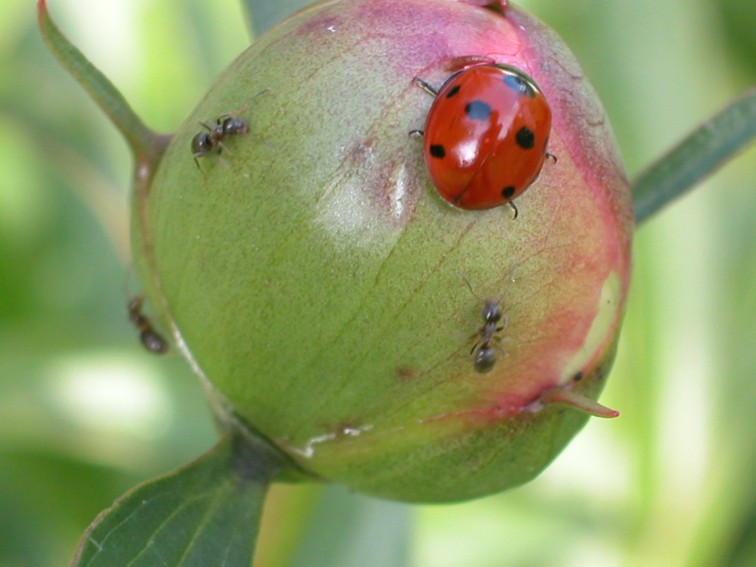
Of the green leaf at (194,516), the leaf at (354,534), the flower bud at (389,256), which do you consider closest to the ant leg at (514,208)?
the flower bud at (389,256)

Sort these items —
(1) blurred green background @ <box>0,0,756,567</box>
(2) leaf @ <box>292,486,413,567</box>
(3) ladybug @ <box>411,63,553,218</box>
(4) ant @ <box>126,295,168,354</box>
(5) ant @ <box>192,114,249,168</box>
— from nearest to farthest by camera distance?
(3) ladybug @ <box>411,63,553,218</box> < (5) ant @ <box>192,114,249,168</box> < (4) ant @ <box>126,295,168,354</box> < (2) leaf @ <box>292,486,413,567</box> < (1) blurred green background @ <box>0,0,756,567</box>

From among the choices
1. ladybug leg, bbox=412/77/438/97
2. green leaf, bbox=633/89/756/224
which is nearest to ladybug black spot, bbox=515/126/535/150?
ladybug leg, bbox=412/77/438/97

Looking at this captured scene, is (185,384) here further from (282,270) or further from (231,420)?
(282,270)

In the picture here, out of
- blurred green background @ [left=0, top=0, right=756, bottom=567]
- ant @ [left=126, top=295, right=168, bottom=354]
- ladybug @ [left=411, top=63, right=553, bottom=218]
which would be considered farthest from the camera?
blurred green background @ [left=0, top=0, right=756, bottom=567]

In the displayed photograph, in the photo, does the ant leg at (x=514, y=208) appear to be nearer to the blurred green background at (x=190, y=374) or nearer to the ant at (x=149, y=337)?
the ant at (x=149, y=337)

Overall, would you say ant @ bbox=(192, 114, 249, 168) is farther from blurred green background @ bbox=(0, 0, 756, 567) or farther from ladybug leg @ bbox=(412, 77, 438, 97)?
blurred green background @ bbox=(0, 0, 756, 567)

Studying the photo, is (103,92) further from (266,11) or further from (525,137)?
(525,137)

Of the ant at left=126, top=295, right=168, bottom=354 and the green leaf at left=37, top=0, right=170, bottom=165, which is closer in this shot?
the green leaf at left=37, top=0, right=170, bottom=165
